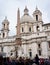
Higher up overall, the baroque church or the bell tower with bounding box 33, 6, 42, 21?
the bell tower with bounding box 33, 6, 42, 21

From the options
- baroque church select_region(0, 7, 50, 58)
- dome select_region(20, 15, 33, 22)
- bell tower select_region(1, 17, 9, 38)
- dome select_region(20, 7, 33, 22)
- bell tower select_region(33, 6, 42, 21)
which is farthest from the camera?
bell tower select_region(1, 17, 9, 38)

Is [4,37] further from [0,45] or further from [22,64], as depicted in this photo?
[22,64]

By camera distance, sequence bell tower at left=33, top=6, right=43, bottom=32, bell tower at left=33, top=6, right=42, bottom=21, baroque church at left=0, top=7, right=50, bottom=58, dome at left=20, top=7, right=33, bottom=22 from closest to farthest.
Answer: baroque church at left=0, top=7, right=50, bottom=58 < bell tower at left=33, top=6, right=43, bottom=32 < bell tower at left=33, top=6, right=42, bottom=21 < dome at left=20, top=7, right=33, bottom=22

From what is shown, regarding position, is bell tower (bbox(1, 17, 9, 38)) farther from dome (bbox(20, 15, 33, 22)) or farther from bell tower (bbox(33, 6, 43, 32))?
bell tower (bbox(33, 6, 43, 32))

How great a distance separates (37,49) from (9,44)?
9859mm

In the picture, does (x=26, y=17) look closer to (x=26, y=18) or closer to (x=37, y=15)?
(x=26, y=18)

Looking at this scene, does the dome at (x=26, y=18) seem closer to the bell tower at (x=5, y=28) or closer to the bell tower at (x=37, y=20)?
the bell tower at (x=37, y=20)

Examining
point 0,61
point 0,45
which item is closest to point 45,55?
point 0,45

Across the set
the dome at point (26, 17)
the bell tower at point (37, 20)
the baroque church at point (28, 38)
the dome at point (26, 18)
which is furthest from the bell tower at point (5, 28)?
the bell tower at point (37, 20)

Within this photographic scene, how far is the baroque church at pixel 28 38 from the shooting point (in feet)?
173

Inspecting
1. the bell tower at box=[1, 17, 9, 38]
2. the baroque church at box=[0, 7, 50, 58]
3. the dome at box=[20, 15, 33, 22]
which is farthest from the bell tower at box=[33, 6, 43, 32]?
the bell tower at box=[1, 17, 9, 38]

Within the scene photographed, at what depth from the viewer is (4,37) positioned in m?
65.1

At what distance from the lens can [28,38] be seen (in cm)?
5681

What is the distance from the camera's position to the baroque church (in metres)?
52.8
